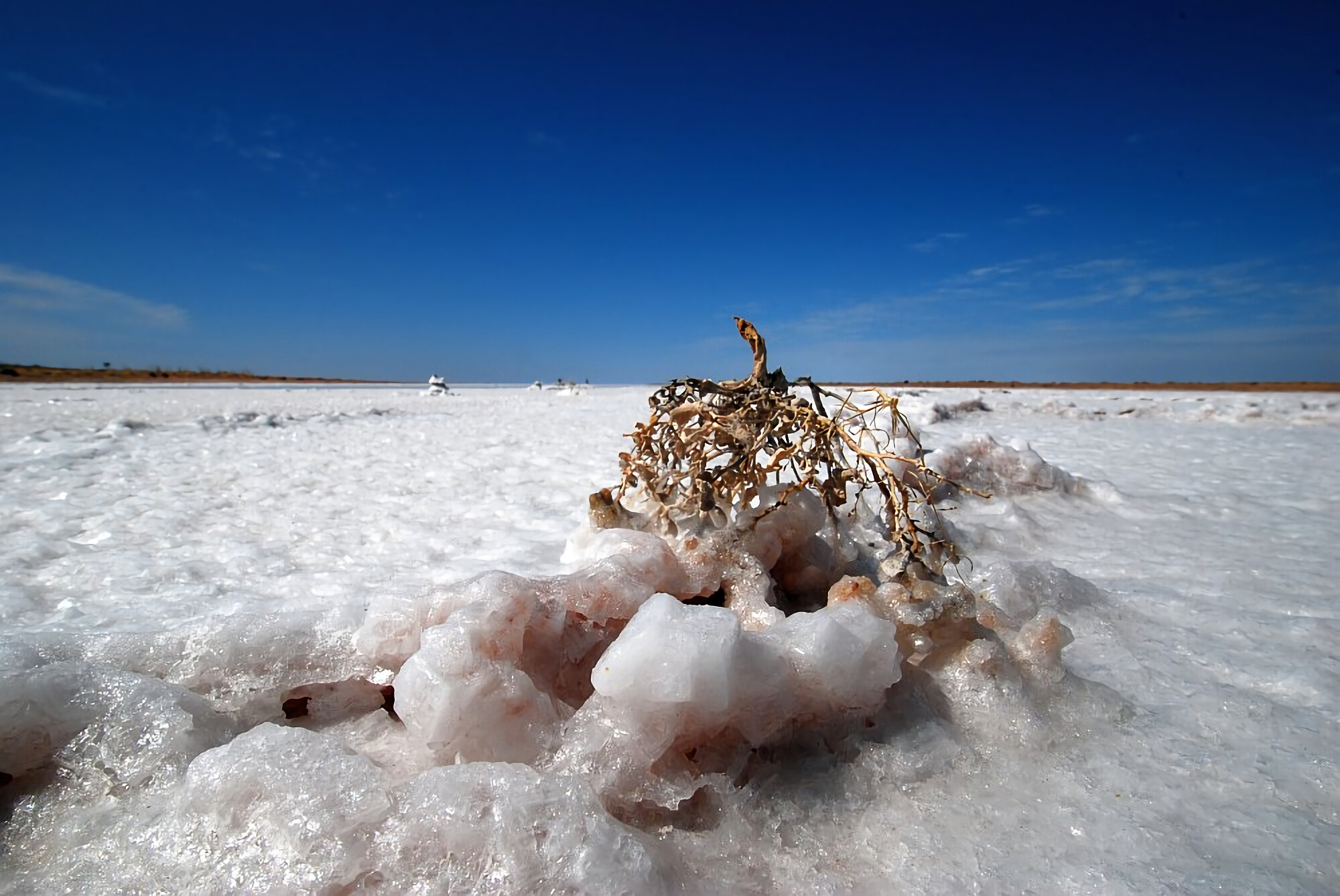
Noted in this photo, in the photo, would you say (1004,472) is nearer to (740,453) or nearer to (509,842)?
(740,453)

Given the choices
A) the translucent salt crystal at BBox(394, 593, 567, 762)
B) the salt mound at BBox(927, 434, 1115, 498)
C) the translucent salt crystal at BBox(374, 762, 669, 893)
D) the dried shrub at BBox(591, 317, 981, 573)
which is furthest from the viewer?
the salt mound at BBox(927, 434, 1115, 498)

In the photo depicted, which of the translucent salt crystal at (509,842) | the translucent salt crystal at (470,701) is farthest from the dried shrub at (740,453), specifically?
the translucent salt crystal at (509,842)

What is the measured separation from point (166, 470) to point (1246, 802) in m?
5.31

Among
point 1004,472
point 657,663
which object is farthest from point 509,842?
point 1004,472

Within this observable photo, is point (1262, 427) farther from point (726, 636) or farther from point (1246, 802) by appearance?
point (726, 636)

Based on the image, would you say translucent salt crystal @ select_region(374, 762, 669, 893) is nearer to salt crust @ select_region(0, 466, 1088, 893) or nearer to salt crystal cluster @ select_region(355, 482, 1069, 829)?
salt crust @ select_region(0, 466, 1088, 893)

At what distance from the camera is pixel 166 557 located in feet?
8.17

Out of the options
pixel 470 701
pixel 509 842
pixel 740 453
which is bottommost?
pixel 509 842

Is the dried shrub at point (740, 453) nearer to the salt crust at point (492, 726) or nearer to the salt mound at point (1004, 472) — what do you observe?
the salt crust at point (492, 726)

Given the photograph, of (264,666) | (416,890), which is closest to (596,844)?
(416,890)

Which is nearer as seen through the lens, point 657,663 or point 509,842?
point 509,842

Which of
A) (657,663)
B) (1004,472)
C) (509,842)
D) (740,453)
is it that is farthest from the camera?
(1004,472)

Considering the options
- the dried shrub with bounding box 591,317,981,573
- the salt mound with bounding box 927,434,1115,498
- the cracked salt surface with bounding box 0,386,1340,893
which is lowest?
the cracked salt surface with bounding box 0,386,1340,893

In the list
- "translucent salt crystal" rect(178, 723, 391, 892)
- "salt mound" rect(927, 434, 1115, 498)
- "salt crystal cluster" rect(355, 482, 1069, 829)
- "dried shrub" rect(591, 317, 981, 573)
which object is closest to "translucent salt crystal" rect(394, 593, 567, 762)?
"salt crystal cluster" rect(355, 482, 1069, 829)
